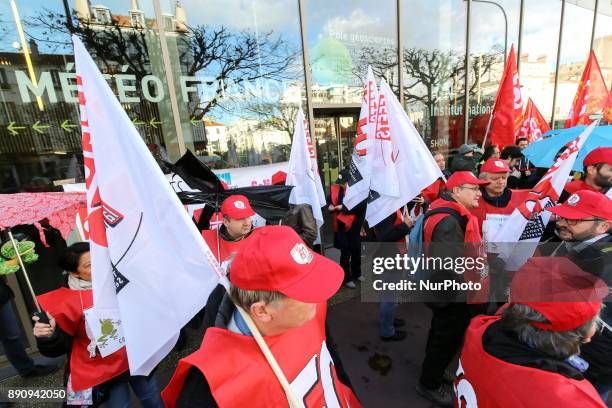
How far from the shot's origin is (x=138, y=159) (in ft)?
5.61

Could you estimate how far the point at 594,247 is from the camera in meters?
2.21

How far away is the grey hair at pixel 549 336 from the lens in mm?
1339

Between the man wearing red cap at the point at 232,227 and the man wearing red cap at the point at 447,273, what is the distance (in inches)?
63.5

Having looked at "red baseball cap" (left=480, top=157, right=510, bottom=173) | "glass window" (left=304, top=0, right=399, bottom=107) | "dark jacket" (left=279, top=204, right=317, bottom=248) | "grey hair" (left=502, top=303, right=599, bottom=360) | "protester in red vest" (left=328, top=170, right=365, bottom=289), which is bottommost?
"protester in red vest" (left=328, top=170, right=365, bottom=289)

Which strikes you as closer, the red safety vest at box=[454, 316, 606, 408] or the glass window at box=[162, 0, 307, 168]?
the red safety vest at box=[454, 316, 606, 408]

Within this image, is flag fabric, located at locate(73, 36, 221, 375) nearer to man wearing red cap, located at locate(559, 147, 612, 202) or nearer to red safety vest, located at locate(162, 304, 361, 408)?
red safety vest, located at locate(162, 304, 361, 408)

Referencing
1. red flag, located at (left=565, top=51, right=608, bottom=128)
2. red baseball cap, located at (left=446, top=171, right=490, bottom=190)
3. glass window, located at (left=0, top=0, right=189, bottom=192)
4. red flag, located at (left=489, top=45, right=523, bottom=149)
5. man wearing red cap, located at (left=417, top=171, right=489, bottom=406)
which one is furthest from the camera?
red flag, located at (left=565, top=51, right=608, bottom=128)

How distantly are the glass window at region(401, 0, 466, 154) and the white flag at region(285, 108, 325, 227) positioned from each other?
A: 3.89 meters

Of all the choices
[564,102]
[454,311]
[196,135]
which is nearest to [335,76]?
[196,135]

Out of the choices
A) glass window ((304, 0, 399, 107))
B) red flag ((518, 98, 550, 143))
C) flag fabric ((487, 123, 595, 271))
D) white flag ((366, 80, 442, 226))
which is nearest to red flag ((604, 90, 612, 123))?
red flag ((518, 98, 550, 143))

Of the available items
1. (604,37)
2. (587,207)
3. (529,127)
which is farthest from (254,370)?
(604,37)

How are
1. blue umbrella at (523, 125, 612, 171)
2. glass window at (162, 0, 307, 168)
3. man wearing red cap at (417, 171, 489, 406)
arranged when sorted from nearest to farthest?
man wearing red cap at (417, 171, 489, 406)
blue umbrella at (523, 125, 612, 171)
glass window at (162, 0, 307, 168)

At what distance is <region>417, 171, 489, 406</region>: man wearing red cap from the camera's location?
99.8 inches

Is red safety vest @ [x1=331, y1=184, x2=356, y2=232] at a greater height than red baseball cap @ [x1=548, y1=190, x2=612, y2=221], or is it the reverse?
red baseball cap @ [x1=548, y1=190, x2=612, y2=221]
